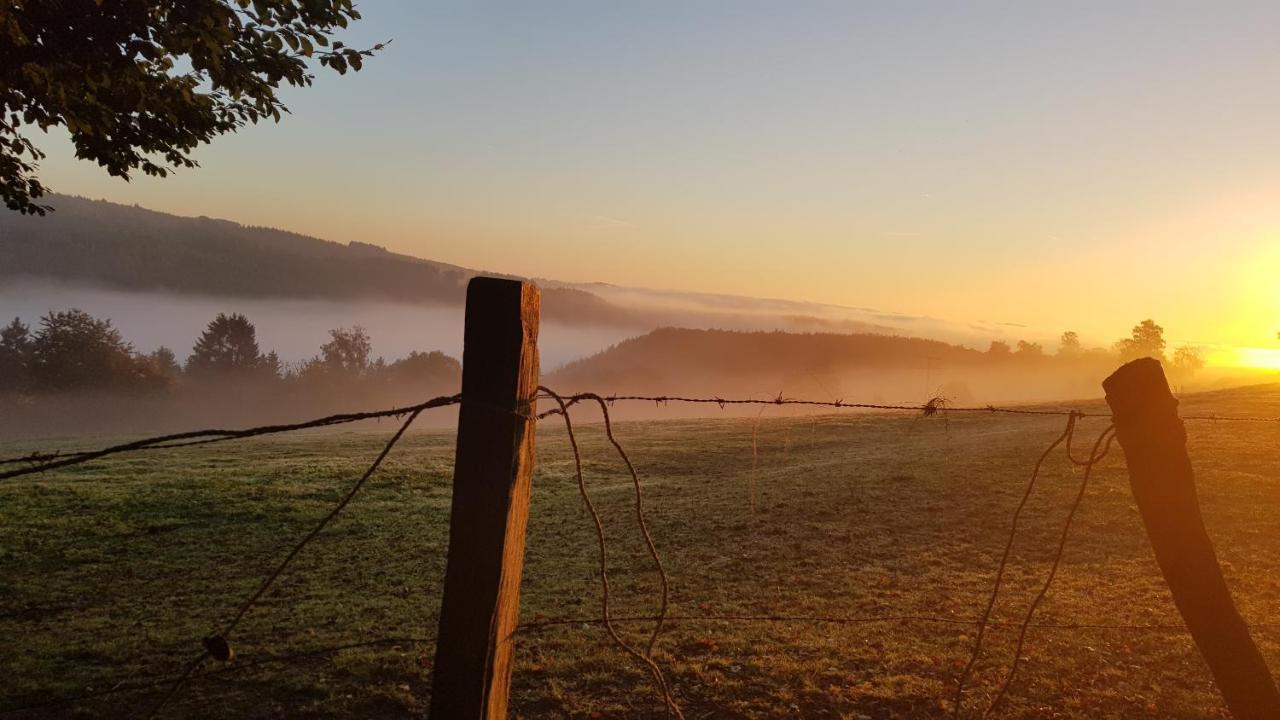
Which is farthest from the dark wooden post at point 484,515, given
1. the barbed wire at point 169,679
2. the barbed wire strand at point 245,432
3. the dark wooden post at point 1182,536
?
the barbed wire at point 169,679

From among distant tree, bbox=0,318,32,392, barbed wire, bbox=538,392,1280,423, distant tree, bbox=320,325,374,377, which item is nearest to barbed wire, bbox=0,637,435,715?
barbed wire, bbox=538,392,1280,423

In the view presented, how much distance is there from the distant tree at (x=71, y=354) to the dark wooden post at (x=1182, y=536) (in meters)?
101

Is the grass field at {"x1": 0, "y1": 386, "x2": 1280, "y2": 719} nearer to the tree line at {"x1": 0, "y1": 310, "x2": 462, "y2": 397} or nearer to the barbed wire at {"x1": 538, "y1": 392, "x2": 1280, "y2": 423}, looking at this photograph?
the barbed wire at {"x1": 538, "y1": 392, "x2": 1280, "y2": 423}

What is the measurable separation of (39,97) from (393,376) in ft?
450

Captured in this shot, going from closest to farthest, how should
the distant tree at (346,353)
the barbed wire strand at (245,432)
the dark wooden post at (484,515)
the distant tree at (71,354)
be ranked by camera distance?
the barbed wire strand at (245,432) < the dark wooden post at (484,515) < the distant tree at (71,354) < the distant tree at (346,353)

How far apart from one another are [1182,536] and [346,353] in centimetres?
14135

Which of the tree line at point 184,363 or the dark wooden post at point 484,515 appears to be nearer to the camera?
the dark wooden post at point 484,515

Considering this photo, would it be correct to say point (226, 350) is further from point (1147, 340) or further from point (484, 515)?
point (1147, 340)

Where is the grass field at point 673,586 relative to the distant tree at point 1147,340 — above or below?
below

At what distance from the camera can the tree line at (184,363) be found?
81688 millimetres

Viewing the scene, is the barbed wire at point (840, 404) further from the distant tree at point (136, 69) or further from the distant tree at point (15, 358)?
the distant tree at point (15, 358)

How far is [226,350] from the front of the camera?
4326 inches

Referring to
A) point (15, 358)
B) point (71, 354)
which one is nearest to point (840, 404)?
point (71, 354)

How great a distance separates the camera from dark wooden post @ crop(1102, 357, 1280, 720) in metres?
4.21
